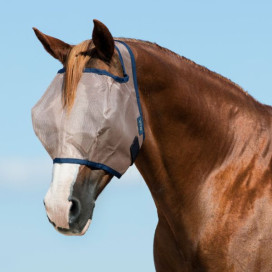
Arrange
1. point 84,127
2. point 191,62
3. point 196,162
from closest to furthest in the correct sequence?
point 84,127
point 196,162
point 191,62

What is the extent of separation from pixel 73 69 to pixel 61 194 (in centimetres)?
105

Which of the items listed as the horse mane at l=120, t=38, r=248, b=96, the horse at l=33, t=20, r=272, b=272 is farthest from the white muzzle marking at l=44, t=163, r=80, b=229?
the horse mane at l=120, t=38, r=248, b=96

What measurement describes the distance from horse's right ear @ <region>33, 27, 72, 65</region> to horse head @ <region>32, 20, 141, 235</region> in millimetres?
256

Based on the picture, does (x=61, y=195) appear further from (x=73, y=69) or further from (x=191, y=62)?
(x=191, y=62)

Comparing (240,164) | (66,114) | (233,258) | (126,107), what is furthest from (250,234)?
(66,114)

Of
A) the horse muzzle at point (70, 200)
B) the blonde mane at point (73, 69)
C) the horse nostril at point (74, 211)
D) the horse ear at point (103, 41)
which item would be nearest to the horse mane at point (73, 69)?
the blonde mane at point (73, 69)

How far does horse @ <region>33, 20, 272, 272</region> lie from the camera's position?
5.75 metres

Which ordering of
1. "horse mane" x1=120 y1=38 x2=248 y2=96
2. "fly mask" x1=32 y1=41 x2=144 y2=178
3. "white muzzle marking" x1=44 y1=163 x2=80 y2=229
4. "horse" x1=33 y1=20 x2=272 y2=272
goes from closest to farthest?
1. "white muzzle marking" x1=44 y1=163 x2=80 y2=229
2. "fly mask" x1=32 y1=41 x2=144 y2=178
3. "horse" x1=33 y1=20 x2=272 y2=272
4. "horse mane" x1=120 y1=38 x2=248 y2=96

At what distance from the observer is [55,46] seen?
586cm

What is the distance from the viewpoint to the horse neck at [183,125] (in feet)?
18.9

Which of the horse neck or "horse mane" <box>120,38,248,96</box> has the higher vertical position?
"horse mane" <box>120,38,248,96</box>

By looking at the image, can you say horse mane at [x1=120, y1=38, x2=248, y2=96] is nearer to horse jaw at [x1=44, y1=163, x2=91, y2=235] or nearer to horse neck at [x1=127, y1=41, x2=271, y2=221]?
horse neck at [x1=127, y1=41, x2=271, y2=221]

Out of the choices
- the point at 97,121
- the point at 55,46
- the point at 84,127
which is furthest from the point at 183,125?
the point at 55,46

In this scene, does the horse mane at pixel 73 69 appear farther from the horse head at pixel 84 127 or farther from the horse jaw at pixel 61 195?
the horse jaw at pixel 61 195
